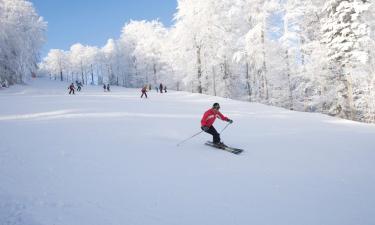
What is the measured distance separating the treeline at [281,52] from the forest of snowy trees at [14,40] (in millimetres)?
19660

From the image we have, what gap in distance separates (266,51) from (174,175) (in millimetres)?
25419

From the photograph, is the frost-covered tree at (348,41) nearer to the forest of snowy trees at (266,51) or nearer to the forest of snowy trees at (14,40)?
the forest of snowy trees at (266,51)

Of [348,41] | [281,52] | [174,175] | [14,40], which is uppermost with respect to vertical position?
[14,40]

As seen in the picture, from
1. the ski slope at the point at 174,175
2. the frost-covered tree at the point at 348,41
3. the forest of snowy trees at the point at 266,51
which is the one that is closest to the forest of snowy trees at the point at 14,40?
the forest of snowy trees at the point at 266,51

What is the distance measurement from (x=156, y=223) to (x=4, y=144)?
6.74 metres

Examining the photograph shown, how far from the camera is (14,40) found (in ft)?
147

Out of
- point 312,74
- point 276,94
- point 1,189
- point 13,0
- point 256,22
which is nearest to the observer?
point 1,189

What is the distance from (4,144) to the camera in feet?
32.2

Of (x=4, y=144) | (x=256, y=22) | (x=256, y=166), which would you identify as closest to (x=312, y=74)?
(x=256, y=22)

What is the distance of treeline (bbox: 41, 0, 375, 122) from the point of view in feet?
69.6

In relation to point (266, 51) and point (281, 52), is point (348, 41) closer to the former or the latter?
point (266, 51)

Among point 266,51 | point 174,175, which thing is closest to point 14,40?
point 266,51

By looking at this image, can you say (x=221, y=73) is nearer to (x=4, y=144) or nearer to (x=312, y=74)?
(x=312, y=74)

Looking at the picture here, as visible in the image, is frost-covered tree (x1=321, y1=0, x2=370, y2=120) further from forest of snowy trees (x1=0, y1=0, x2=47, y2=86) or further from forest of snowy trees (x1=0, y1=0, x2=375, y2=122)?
forest of snowy trees (x1=0, y1=0, x2=47, y2=86)
